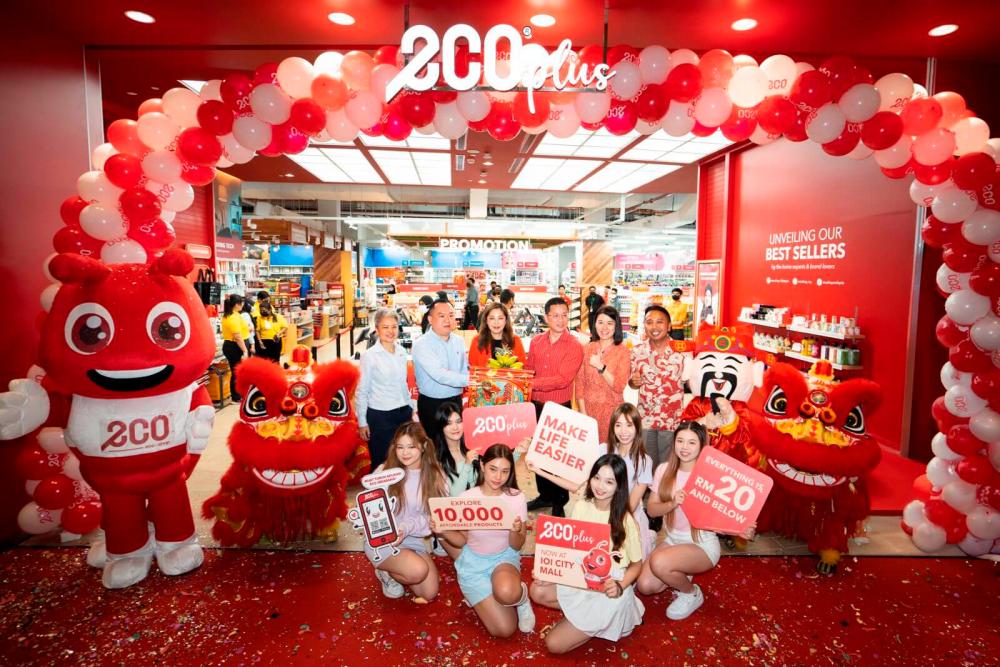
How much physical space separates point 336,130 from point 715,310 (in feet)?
20.2

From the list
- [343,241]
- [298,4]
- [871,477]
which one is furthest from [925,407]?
[343,241]

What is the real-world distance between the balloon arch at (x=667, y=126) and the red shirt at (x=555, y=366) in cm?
147

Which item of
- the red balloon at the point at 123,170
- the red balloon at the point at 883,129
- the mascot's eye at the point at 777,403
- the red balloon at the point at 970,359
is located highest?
the red balloon at the point at 883,129

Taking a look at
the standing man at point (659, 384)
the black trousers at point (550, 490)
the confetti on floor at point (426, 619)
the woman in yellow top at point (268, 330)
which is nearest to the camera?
the confetti on floor at point (426, 619)

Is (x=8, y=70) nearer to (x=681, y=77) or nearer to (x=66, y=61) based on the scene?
(x=66, y=61)

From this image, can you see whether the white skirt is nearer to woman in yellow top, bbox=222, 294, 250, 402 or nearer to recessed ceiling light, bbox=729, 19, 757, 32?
recessed ceiling light, bbox=729, 19, 757, 32

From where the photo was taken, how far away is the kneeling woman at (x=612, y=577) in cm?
246

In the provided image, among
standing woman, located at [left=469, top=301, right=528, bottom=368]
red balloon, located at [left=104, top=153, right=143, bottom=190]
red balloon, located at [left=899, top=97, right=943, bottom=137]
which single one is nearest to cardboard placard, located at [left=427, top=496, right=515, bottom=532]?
standing woman, located at [left=469, top=301, right=528, bottom=368]

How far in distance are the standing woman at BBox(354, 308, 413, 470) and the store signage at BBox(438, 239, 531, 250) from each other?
1196 centimetres

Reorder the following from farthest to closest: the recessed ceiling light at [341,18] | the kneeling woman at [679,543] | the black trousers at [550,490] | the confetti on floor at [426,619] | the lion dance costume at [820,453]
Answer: the black trousers at [550,490] → the recessed ceiling light at [341,18] → the lion dance costume at [820,453] → the kneeling woman at [679,543] → the confetti on floor at [426,619]

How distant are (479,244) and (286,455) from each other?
42.2ft

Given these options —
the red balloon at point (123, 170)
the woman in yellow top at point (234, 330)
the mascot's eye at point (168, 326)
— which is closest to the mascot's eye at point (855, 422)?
the mascot's eye at point (168, 326)

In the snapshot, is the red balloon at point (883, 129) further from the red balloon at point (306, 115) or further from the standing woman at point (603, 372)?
the red balloon at point (306, 115)

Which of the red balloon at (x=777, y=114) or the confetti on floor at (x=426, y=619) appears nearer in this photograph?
the confetti on floor at (x=426, y=619)
